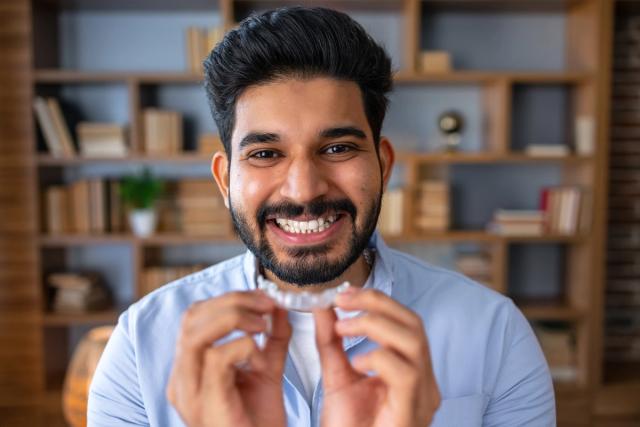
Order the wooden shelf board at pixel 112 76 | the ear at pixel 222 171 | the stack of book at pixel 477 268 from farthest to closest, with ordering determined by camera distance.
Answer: the stack of book at pixel 477 268 → the wooden shelf board at pixel 112 76 → the ear at pixel 222 171

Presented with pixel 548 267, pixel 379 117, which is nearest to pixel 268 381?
pixel 379 117

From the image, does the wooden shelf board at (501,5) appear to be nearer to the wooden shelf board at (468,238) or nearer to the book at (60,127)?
the wooden shelf board at (468,238)

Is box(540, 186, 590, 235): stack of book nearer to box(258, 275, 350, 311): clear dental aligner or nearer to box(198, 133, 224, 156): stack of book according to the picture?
box(198, 133, 224, 156): stack of book

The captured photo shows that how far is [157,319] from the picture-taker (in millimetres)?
1248

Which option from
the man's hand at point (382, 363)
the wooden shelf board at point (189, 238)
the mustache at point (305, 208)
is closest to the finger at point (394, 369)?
the man's hand at point (382, 363)

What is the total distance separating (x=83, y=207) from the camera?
11.0 feet

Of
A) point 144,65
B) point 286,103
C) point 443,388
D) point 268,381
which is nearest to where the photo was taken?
point 268,381

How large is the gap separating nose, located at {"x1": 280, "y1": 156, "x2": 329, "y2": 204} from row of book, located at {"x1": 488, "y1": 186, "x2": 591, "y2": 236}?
2456mm

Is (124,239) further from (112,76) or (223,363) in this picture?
(223,363)

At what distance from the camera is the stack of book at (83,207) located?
329 centimetres

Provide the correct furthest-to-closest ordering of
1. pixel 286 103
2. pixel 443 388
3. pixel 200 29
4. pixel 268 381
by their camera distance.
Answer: pixel 200 29 < pixel 443 388 < pixel 286 103 < pixel 268 381

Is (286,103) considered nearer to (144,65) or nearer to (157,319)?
(157,319)

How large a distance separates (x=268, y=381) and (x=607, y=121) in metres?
2.95

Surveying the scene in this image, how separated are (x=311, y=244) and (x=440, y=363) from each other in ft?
1.19
